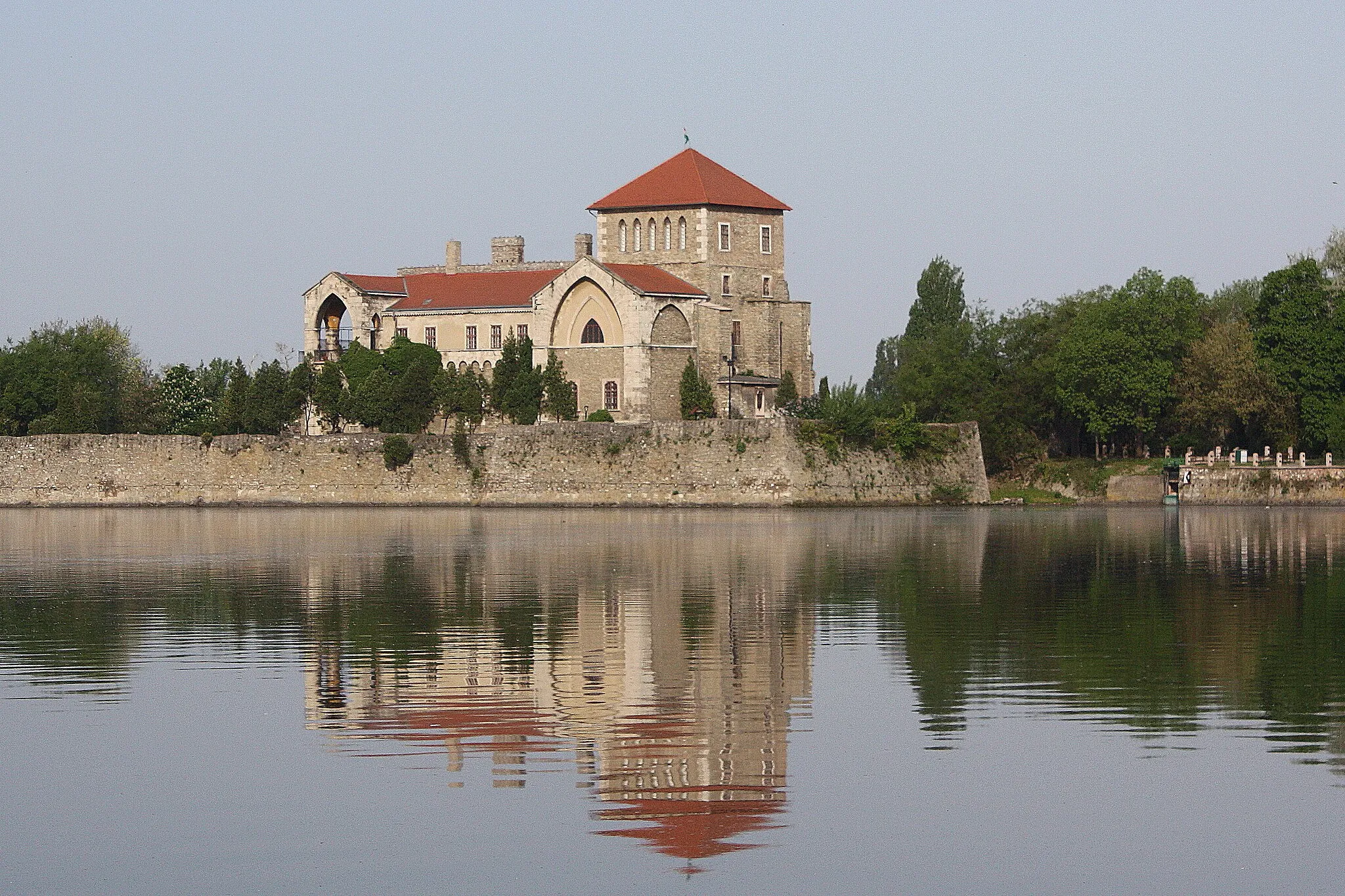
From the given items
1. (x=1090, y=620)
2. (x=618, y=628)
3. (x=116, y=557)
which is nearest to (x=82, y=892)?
(x=618, y=628)

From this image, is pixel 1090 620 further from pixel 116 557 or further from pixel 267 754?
pixel 116 557

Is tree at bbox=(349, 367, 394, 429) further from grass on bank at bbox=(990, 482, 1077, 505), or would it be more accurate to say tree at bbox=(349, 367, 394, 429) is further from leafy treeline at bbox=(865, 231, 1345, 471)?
grass on bank at bbox=(990, 482, 1077, 505)

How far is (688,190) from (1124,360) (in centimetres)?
1501

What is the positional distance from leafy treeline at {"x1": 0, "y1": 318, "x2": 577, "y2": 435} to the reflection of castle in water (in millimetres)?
35684

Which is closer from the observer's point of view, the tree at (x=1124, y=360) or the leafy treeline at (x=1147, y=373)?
the leafy treeline at (x=1147, y=373)

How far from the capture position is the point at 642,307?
59750 mm

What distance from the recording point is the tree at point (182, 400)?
64562 millimetres

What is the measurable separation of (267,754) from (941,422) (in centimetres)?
4860

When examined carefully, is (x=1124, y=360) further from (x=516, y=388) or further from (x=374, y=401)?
(x=374, y=401)

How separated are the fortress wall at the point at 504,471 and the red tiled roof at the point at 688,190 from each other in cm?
1196

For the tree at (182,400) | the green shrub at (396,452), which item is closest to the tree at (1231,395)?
the green shrub at (396,452)

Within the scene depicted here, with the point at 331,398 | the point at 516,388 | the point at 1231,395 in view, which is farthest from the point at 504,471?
the point at 1231,395

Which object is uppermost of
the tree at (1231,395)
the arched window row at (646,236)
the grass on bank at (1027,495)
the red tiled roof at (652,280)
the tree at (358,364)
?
the arched window row at (646,236)

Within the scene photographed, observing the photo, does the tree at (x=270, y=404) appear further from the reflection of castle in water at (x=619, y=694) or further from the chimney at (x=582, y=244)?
the reflection of castle in water at (x=619, y=694)
